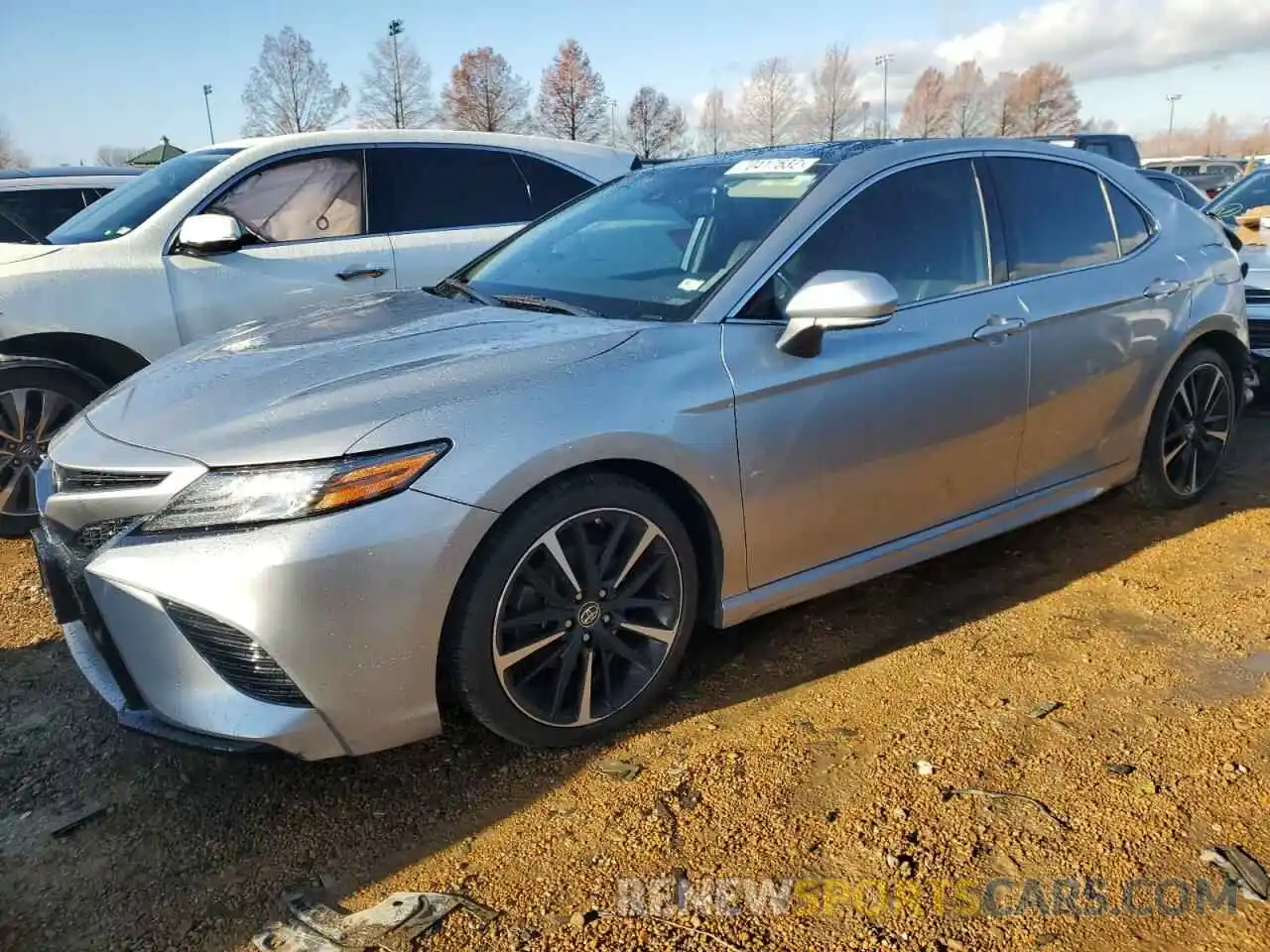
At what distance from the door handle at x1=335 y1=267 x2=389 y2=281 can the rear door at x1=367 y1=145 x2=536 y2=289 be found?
0.09 m

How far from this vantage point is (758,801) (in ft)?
8.23

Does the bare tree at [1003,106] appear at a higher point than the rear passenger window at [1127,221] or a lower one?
higher

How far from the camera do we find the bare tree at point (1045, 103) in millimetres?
53000

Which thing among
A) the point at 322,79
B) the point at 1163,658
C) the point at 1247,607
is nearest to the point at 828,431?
the point at 1163,658

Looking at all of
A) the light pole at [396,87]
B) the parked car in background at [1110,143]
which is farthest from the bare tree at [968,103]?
the parked car in background at [1110,143]

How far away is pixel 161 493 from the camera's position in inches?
91.7

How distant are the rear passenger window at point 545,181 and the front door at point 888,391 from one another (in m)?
2.87

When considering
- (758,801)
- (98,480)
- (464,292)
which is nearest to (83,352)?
(464,292)

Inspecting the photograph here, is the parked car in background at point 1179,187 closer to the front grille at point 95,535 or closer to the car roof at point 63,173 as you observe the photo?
the car roof at point 63,173

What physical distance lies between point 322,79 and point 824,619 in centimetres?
4237

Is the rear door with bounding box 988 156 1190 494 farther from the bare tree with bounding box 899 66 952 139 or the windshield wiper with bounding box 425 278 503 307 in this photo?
the bare tree with bounding box 899 66 952 139

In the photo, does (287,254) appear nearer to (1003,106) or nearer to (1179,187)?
(1179,187)

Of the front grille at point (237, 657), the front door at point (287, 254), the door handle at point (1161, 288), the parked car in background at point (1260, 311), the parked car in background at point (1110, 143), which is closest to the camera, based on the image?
the front grille at point (237, 657)

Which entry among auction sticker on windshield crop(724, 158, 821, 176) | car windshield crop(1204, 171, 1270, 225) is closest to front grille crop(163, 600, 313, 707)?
auction sticker on windshield crop(724, 158, 821, 176)
